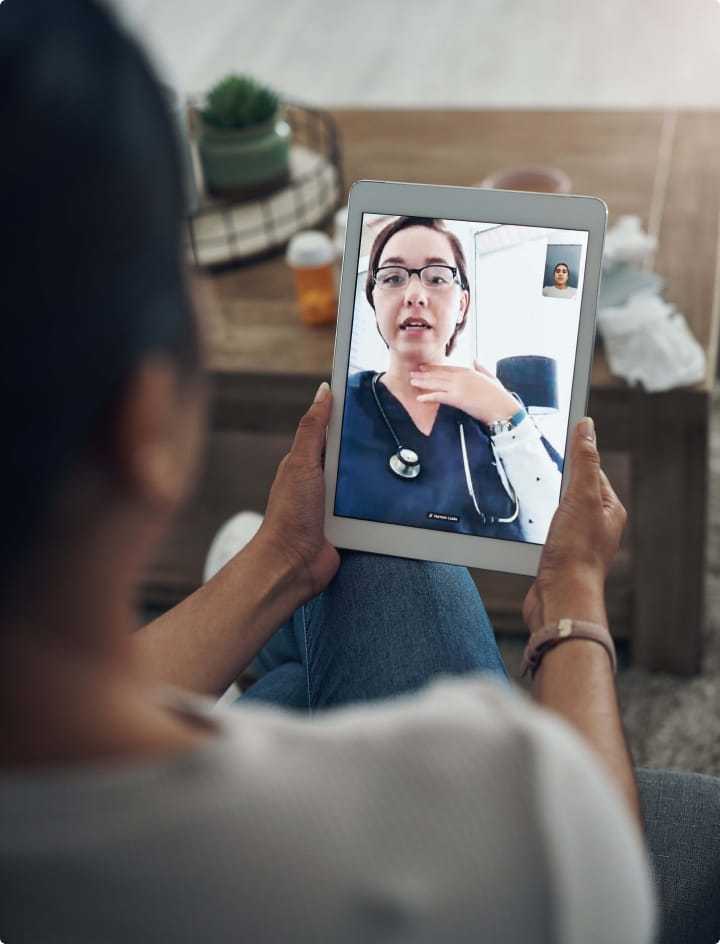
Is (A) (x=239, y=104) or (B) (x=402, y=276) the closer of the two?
(B) (x=402, y=276)

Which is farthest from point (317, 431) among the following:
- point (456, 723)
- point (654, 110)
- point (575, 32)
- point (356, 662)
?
point (575, 32)

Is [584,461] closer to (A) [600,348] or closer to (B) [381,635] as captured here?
(B) [381,635]

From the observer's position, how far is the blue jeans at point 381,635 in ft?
2.51

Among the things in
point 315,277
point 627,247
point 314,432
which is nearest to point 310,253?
point 315,277

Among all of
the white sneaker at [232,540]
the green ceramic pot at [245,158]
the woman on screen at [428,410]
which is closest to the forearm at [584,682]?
the woman on screen at [428,410]

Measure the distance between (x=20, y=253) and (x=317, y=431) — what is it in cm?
53

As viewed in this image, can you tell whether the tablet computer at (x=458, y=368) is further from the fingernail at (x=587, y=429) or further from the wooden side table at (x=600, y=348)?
the wooden side table at (x=600, y=348)

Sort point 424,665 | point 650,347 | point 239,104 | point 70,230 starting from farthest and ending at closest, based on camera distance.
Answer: point 239,104, point 650,347, point 424,665, point 70,230

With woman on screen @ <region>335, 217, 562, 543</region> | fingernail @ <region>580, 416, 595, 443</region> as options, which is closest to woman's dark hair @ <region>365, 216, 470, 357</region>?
woman on screen @ <region>335, 217, 562, 543</region>

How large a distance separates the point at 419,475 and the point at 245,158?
85 centimetres

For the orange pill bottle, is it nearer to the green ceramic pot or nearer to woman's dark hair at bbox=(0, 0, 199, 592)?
the green ceramic pot

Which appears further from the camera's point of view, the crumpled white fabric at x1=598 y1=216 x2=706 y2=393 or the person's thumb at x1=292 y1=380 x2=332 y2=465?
the crumpled white fabric at x1=598 y1=216 x2=706 y2=393

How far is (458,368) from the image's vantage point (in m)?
0.85

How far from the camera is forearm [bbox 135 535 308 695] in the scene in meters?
0.77
